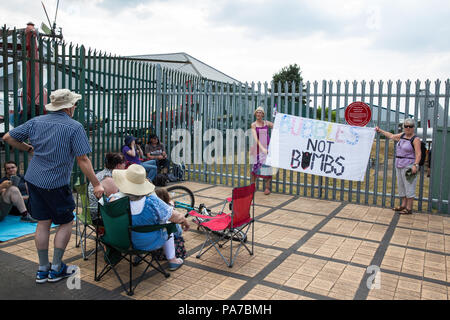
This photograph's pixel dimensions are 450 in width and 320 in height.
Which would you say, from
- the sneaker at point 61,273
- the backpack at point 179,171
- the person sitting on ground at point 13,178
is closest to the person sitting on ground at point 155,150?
the backpack at point 179,171

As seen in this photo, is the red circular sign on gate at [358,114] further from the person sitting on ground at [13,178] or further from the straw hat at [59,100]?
the person sitting on ground at [13,178]

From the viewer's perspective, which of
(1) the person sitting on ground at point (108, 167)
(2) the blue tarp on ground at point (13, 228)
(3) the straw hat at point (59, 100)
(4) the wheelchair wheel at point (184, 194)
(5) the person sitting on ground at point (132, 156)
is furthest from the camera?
(5) the person sitting on ground at point (132, 156)

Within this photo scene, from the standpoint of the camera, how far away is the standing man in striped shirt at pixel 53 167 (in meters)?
3.88

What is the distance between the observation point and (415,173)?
273 inches

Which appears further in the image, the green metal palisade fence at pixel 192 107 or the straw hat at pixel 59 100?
the green metal palisade fence at pixel 192 107

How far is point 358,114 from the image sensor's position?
25.1ft

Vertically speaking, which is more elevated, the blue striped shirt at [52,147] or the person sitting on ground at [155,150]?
the blue striped shirt at [52,147]

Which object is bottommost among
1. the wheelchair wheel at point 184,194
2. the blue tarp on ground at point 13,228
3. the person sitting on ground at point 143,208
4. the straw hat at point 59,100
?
the blue tarp on ground at point 13,228

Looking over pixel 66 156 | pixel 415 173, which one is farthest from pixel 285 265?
pixel 415 173

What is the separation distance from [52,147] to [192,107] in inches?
261

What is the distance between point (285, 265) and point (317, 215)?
Result: 8.54ft

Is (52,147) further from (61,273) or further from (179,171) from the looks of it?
(179,171)

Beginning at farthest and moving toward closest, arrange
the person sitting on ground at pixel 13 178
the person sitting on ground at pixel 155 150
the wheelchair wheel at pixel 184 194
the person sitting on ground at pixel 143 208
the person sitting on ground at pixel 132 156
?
the person sitting on ground at pixel 155 150 < the person sitting on ground at pixel 132 156 < the wheelchair wheel at pixel 184 194 < the person sitting on ground at pixel 13 178 < the person sitting on ground at pixel 143 208

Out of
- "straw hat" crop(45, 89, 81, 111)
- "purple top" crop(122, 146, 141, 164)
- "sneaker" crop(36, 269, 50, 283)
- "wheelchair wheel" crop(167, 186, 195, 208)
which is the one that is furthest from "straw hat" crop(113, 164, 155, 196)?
"purple top" crop(122, 146, 141, 164)
